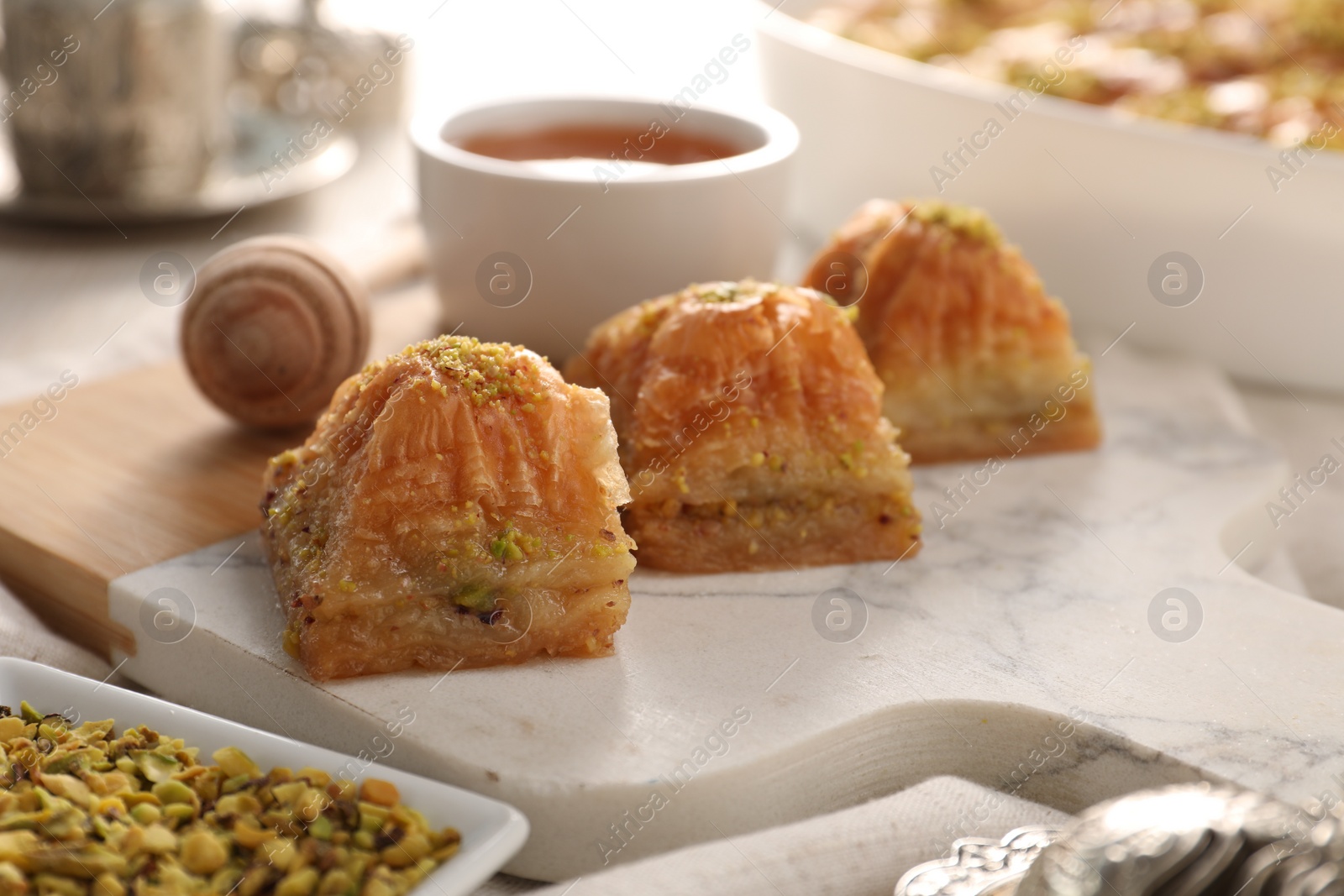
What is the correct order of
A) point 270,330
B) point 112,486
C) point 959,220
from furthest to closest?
point 959,220
point 270,330
point 112,486

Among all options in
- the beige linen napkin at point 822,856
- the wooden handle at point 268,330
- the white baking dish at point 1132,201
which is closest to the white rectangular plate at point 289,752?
the beige linen napkin at point 822,856

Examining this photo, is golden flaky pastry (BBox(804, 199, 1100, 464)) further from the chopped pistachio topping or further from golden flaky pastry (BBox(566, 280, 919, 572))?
golden flaky pastry (BBox(566, 280, 919, 572))

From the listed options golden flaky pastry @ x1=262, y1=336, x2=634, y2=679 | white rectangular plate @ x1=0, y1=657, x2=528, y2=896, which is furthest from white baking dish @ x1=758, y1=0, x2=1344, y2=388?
white rectangular plate @ x1=0, y1=657, x2=528, y2=896

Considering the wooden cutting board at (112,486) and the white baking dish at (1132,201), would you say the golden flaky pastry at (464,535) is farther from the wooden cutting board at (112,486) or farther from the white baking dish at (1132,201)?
the white baking dish at (1132,201)

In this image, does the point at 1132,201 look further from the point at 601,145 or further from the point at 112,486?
the point at 112,486

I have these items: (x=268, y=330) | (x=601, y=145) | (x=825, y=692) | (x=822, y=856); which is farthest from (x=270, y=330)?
(x=822, y=856)

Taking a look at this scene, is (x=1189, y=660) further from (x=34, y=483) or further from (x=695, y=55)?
(x=695, y=55)
